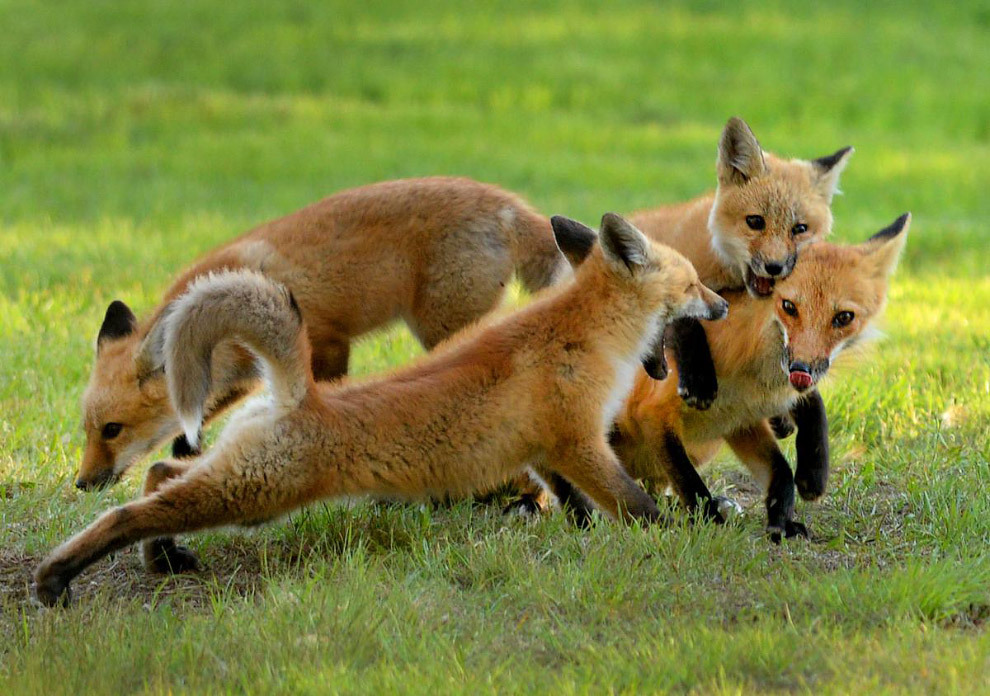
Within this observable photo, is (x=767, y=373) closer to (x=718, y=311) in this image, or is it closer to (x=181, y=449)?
(x=718, y=311)

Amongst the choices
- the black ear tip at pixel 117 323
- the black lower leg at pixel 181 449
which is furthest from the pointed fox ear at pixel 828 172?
the black ear tip at pixel 117 323

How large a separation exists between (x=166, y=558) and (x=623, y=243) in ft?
7.64

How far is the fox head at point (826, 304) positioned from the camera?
16.9ft

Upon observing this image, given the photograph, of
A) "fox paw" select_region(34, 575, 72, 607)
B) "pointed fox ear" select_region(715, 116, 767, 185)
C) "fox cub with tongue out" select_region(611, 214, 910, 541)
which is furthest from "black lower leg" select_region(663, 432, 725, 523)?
"fox paw" select_region(34, 575, 72, 607)

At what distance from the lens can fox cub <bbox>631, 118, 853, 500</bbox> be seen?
5762 millimetres

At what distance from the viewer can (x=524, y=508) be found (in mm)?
6055

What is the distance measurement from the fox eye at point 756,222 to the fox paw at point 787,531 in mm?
1586

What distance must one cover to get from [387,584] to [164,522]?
2.86ft

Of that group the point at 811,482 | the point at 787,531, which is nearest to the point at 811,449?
the point at 811,482

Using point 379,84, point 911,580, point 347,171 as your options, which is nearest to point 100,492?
point 911,580

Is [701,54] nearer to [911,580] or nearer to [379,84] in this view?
[379,84]

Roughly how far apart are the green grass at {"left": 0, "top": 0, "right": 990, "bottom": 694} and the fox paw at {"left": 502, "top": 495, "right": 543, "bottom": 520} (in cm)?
24

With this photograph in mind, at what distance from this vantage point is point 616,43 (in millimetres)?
23266

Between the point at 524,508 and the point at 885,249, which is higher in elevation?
the point at 885,249
